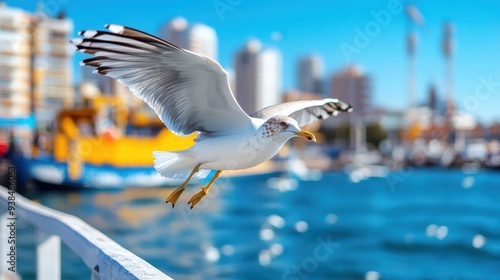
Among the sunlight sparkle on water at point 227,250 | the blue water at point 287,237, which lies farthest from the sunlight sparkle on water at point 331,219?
the sunlight sparkle on water at point 227,250

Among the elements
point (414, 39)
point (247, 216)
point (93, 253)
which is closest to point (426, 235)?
point (247, 216)

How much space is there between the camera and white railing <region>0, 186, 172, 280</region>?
1.42 m

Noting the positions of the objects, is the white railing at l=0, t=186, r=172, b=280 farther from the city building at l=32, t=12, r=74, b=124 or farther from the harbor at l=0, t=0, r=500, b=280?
the city building at l=32, t=12, r=74, b=124

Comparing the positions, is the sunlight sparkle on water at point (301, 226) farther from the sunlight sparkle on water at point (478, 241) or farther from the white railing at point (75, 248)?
the white railing at point (75, 248)

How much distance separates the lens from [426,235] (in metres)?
11.6

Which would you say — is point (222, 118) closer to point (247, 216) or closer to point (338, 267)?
point (338, 267)

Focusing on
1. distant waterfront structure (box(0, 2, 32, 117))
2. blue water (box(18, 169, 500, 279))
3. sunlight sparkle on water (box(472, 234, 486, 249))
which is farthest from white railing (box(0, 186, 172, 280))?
distant waterfront structure (box(0, 2, 32, 117))

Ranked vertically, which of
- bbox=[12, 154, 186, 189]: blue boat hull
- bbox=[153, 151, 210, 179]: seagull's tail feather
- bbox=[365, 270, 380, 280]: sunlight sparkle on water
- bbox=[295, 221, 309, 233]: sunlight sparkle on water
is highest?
bbox=[12, 154, 186, 189]: blue boat hull

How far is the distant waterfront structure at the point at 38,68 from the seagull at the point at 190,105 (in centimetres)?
2398

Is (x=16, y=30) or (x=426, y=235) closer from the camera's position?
(x=426, y=235)

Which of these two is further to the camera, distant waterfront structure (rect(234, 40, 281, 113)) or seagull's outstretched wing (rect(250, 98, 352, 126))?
distant waterfront structure (rect(234, 40, 281, 113))

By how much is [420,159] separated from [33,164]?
4402cm

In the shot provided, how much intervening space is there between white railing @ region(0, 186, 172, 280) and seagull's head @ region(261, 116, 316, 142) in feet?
1.37

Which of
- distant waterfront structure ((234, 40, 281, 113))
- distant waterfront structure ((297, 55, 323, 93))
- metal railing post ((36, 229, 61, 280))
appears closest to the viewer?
metal railing post ((36, 229, 61, 280))
